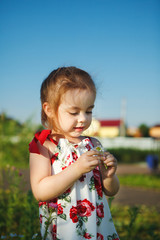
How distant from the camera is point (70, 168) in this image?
1.17m

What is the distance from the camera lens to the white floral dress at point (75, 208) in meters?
1.20

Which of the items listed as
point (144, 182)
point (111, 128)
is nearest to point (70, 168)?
point (144, 182)

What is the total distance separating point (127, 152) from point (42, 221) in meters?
13.2

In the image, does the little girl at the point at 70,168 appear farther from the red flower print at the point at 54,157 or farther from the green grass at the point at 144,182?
the green grass at the point at 144,182

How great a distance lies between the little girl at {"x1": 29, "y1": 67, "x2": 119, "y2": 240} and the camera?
1.18m

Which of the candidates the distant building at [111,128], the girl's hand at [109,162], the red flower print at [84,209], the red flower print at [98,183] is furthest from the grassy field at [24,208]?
the distant building at [111,128]

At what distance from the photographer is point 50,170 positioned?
4.10 ft

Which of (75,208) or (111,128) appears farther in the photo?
(111,128)

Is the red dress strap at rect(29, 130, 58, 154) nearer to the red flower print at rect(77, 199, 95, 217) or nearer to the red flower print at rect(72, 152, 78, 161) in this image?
the red flower print at rect(72, 152, 78, 161)

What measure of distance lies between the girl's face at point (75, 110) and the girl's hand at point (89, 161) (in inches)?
7.5

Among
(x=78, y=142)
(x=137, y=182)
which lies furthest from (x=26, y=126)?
(x=78, y=142)

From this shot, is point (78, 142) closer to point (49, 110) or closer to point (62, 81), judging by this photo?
point (49, 110)

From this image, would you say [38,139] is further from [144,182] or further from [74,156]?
[144,182]

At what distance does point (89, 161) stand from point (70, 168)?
10 centimetres
